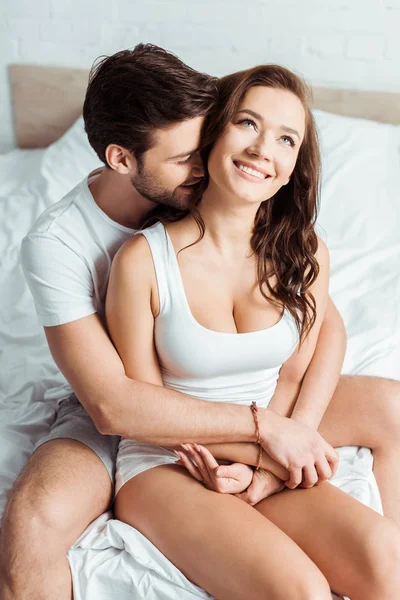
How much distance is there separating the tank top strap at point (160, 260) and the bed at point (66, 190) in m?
0.42

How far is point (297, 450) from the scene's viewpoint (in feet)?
→ 4.54

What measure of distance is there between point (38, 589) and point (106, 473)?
26 cm

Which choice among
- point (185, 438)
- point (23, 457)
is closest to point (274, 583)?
point (185, 438)

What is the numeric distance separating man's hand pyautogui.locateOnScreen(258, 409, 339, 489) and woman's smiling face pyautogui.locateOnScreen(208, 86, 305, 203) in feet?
1.40

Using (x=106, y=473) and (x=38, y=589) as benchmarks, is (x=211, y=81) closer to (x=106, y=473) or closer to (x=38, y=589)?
(x=106, y=473)

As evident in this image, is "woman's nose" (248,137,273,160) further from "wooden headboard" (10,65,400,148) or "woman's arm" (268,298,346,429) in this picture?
"wooden headboard" (10,65,400,148)

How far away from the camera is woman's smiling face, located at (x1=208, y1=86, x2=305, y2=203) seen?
4.52ft

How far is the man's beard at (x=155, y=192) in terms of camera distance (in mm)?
1449

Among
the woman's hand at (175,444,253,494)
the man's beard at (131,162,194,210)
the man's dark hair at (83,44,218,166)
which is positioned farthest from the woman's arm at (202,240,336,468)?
the man's dark hair at (83,44,218,166)

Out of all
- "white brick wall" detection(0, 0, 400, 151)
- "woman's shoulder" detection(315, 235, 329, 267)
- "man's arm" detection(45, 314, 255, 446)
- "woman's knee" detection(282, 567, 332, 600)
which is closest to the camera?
"woman's knee" detection(282, 567, 332, 600)

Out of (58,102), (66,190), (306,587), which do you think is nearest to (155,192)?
(306,587)

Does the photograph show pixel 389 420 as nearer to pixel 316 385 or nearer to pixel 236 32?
pixel 316 385

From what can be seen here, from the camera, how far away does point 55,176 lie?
2.66 m

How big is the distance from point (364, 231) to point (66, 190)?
1.02 metres
